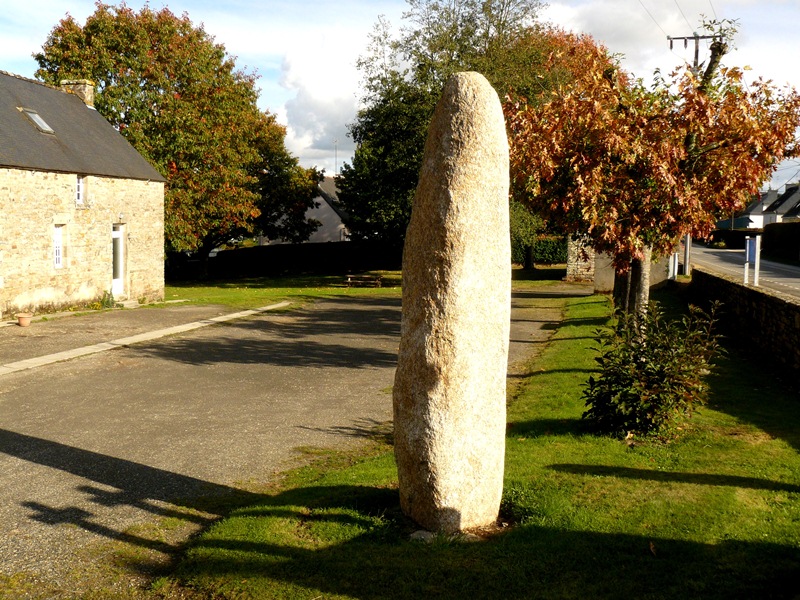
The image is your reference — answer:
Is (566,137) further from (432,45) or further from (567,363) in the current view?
(432,45)

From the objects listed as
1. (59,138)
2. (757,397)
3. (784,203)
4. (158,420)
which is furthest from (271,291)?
(784,203)

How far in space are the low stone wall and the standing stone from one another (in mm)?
8398

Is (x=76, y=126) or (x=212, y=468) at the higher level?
(x=76, y=126)

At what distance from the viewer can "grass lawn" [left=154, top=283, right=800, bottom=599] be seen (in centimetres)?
527

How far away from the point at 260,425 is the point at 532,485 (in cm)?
441

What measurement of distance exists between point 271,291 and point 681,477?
28.0m

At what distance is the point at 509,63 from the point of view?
31250mm

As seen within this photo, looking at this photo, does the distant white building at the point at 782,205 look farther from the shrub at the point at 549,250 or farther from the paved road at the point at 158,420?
the paved road at the point at 158,420

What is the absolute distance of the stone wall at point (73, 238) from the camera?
2055cm

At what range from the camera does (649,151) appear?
11.3 metres

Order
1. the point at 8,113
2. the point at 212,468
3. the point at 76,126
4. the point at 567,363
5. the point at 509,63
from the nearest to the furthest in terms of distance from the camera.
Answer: the point at 212,468, the point at 567,363, the point at 8,113, the point at 76,126, the point at 509,63

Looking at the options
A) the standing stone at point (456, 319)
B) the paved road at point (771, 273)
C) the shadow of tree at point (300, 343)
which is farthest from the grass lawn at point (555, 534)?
the paved road at point (771, 273)

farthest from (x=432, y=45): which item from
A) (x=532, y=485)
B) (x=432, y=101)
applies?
(x=532, y=485)

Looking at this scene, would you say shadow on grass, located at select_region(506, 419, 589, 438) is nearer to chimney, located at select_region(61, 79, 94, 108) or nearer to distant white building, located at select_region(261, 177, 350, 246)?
chimney, located at select_region(61, 79, 94, 108)
